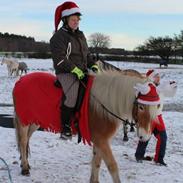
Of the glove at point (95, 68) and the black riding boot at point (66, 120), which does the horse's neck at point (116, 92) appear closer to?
the glove at point (95, 68)

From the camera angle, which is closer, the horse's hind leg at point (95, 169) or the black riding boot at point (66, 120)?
the black riding boot at point (66, 120)

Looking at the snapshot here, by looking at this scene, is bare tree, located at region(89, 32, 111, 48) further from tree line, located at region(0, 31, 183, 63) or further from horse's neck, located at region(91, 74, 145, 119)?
horse's neck, located at region(91, 74, 145, 119)

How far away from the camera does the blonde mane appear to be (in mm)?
5254

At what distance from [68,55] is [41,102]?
781 millimetres

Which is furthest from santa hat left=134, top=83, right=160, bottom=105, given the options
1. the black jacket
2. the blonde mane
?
the black jacket

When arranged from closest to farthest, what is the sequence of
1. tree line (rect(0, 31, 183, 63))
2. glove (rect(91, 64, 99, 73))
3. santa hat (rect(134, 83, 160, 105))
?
santa hat (rect(134, 83, 160, 105))
glove (rect(91, 64, 99, 73))
tree line (rect(0, 31, 183, 63))

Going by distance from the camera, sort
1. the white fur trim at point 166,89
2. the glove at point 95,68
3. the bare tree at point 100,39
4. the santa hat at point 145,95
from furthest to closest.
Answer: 1. the bare tree at point 100,39
2. the glove at point 95,68
3. the white fur trim at point 166,89
4. the santa hat at point 145,95

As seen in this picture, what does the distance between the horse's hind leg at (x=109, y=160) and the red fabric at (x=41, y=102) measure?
27 cm

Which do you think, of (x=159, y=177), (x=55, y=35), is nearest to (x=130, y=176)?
(x=159, y=177)

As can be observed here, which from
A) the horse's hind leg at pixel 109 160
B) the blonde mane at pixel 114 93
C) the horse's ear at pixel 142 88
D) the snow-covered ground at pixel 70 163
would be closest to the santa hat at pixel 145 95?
the horse's ear at pixel 142 88

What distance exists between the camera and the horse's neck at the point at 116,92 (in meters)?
5.25

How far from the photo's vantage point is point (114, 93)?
5.41m

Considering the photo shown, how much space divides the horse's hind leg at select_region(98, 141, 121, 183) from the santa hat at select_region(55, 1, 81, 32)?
70.9 inches

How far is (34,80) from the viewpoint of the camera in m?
6.23
